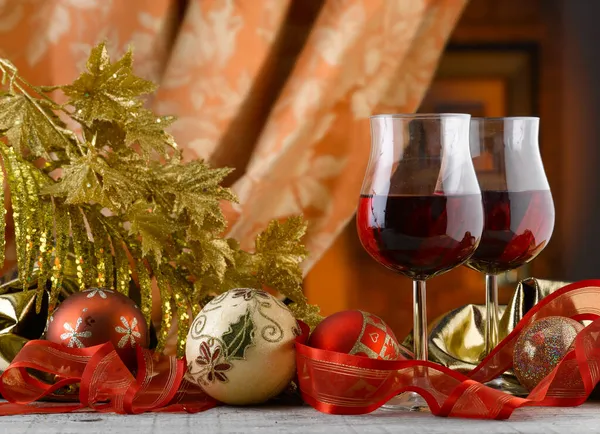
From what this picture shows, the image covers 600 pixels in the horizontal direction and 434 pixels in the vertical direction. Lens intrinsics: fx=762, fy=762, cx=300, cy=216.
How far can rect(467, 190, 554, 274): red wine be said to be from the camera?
2.63 ft

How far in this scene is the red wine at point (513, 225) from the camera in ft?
2.63

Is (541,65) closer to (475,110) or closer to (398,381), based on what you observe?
(475,110)

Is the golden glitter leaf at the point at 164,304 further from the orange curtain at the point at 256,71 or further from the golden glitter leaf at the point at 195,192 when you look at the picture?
the orange curtain at the point at 256,71

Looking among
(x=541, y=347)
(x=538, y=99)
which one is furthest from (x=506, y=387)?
(x=538, y=99)

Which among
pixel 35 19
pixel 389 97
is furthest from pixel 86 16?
pixel 389 97

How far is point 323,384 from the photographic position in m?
0.68

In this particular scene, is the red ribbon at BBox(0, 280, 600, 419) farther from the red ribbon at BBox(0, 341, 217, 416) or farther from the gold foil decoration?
the gold foil decoration

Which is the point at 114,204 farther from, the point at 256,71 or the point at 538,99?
the point at 538,99

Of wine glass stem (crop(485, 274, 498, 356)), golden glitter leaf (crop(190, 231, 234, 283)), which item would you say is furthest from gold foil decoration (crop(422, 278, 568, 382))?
golden glitter leaf (crop(190, 231, 234, 283))

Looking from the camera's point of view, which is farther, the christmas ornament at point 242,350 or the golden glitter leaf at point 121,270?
the golden glitter leaf at point 121,270

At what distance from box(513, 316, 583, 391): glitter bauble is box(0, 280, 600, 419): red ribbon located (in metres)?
0.03

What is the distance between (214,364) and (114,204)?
21 cm

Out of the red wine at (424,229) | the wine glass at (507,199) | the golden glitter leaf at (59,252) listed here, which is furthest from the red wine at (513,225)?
the golden glitter leaf at (59,252)

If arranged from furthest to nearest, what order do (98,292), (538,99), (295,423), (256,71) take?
1. (538,99)
2. (256,71)
3. (98,292)
4. (295,423)
